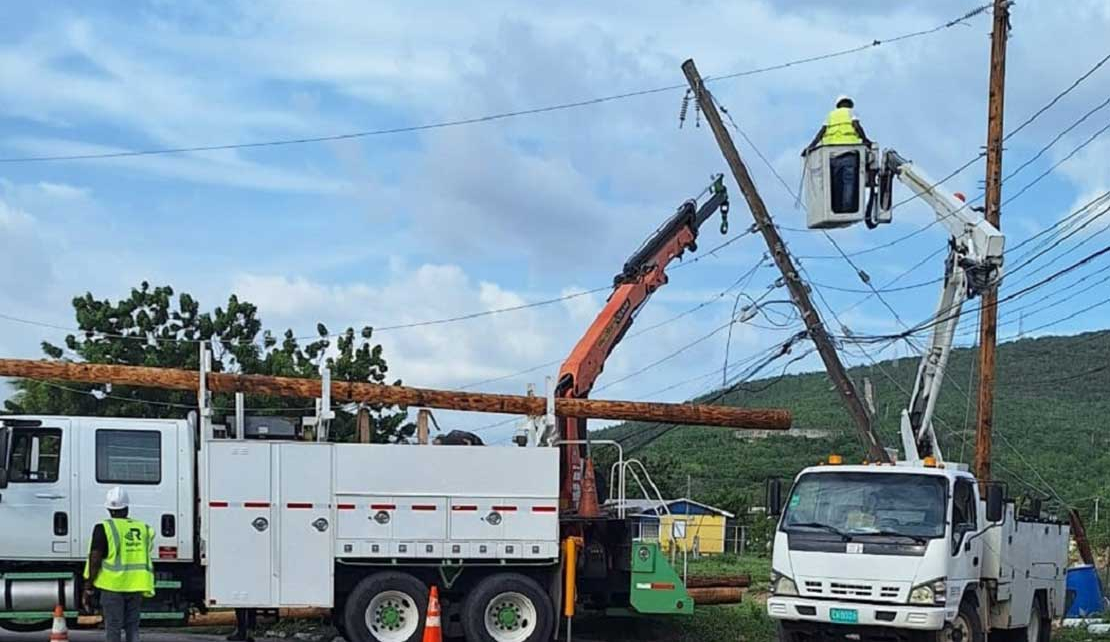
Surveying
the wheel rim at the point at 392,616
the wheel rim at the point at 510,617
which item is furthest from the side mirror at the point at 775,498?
the wheel rim at the point at 392,616

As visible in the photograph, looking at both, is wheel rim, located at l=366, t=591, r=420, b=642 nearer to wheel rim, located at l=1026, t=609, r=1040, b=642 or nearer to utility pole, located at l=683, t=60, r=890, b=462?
wheel rim, located at l=1026, t=609, r=1040, b=642

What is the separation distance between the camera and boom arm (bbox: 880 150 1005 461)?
16.5 metres

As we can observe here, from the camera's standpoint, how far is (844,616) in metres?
13.1

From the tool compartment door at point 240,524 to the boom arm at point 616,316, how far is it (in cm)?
363

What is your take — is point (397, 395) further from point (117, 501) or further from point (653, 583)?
point (117, 501)

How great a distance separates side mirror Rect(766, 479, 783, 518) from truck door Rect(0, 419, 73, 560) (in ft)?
23.7

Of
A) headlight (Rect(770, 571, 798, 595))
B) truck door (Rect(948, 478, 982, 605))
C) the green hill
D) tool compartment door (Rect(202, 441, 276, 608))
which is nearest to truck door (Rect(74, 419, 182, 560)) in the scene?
tool compartment door (Rect(202, 441, 276, 608))

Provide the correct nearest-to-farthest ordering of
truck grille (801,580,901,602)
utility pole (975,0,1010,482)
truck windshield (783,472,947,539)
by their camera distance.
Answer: truck grille (801,580,901,602)
truck windshield (783,472,947,539)
utility pole (975,0,1010,482)

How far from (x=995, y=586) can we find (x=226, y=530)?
8167 millimetres

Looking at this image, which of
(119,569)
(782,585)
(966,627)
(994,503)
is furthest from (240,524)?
(994,503)

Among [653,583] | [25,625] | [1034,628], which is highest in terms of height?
[653,583]

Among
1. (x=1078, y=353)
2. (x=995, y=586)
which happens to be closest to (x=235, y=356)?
(x=995, y=586)

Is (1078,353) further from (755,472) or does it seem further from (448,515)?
(448,515)

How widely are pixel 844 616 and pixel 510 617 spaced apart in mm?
3707
